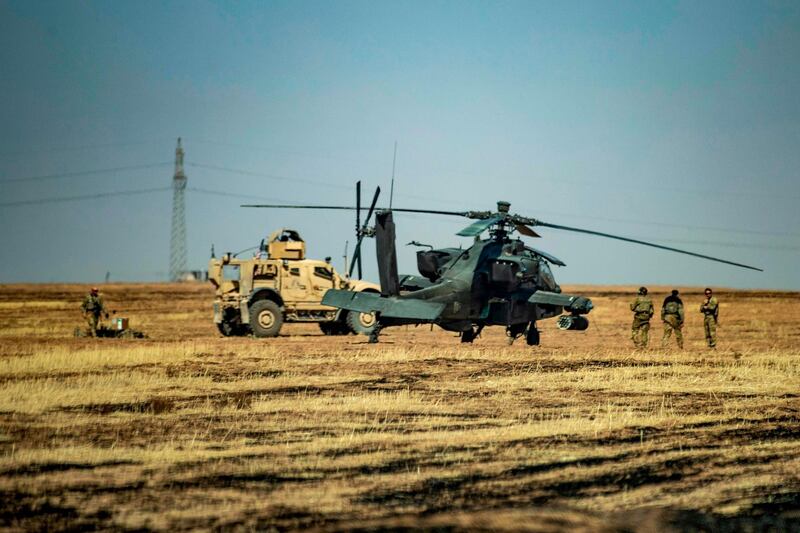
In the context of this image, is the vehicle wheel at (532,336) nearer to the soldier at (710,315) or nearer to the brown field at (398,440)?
the brown field at (398,440)

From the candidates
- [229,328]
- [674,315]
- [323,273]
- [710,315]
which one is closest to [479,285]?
[674,315]

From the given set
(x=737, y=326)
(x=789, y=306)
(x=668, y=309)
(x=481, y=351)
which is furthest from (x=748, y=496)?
(x=789, y=306)

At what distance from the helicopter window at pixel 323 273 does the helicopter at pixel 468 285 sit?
5324 millimetres

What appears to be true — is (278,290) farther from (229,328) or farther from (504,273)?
(504,273)

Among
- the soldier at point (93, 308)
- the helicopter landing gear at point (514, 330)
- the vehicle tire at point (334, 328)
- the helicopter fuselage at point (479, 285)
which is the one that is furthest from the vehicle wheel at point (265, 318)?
the helicopter landing gear at point (514, 330)

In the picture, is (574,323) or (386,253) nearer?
(386,253)

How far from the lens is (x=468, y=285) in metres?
22.1

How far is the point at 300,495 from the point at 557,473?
94.1 inches

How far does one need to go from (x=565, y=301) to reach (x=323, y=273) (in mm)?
8778

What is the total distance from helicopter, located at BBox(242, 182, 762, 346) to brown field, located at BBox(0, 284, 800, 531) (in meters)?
1.17

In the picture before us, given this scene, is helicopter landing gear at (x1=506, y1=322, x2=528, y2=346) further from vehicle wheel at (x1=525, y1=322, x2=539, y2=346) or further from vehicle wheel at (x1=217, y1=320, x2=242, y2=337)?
vehicle wheel at (x1=217, y1=320, x2=242, y2=337)

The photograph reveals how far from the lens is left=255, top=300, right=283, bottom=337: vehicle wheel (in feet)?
91.6

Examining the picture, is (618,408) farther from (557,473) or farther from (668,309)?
(668,309)

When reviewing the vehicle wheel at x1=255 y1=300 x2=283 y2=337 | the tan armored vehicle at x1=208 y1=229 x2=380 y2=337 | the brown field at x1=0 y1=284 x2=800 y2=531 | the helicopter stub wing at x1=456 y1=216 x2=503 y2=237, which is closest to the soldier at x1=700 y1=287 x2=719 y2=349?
the brown field at x1=0 y1=284 x2=800 y2=531
